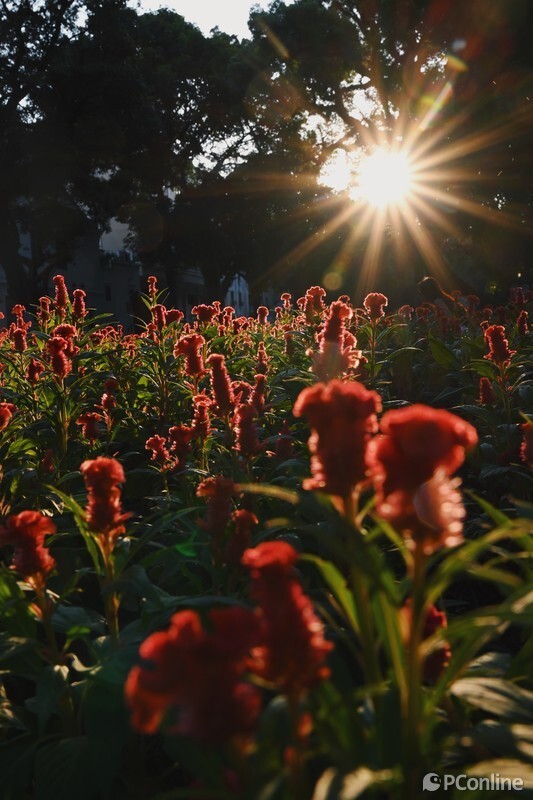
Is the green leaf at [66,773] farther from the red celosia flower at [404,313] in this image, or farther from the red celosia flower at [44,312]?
the red celosia flower at [404,313]

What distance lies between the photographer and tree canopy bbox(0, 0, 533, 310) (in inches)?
688

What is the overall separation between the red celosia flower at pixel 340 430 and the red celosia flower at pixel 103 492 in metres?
0.59

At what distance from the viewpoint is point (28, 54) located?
27328 mm

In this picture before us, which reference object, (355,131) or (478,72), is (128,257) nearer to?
(355,131)

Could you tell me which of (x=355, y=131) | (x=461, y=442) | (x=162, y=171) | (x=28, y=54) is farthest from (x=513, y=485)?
(x=162, y=171)

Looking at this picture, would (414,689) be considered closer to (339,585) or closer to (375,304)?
Answer: (339,585)

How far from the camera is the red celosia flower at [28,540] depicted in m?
1.48

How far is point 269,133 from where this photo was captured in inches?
1588

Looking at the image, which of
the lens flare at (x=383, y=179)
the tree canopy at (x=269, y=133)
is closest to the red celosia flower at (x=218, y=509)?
the tree canopy at (x=269, y=133)

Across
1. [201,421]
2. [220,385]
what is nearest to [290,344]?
[201,421]

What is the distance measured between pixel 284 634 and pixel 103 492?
780 millimetres

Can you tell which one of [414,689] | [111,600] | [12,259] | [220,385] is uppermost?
[12,259]

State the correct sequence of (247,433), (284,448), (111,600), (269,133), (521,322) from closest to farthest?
(111,600)
(247,433)
(284,448)
(521,322)
(269,133)

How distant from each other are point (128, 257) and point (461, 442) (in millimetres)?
51921
